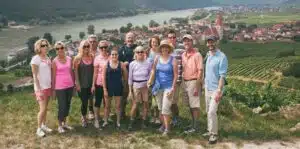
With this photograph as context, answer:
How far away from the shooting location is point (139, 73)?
4.72m

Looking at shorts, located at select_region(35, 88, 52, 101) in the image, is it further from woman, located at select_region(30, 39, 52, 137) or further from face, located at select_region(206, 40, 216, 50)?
face, located at select_region(206, 40, 216, 50)

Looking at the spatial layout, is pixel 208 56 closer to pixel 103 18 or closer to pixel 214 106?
pixel 214 106

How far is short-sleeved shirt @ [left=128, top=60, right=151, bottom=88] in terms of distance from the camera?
4.71m

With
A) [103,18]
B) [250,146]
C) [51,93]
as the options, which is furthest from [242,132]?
[103,18]

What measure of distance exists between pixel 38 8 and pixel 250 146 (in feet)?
315

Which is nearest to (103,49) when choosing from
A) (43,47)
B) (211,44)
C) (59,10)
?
(43,47)

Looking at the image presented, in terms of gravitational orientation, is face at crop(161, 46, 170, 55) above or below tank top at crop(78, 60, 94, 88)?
above

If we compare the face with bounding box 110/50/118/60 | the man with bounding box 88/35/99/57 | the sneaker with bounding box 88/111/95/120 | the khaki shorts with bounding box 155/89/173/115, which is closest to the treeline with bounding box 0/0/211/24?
the sneaker with bounding box 88/111/95/120

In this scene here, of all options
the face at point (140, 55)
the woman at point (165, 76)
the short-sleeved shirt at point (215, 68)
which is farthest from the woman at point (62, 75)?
the short-sleeved shirt at point (215, 68)

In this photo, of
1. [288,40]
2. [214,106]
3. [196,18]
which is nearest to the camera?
[214,106]

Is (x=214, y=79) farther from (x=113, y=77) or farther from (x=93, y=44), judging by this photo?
(x=93, y=44)

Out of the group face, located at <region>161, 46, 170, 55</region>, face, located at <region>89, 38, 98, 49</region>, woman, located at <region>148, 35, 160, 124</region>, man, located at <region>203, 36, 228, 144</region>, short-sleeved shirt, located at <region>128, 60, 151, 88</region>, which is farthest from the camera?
face, located at <region>89, 38, 98, 49</region>

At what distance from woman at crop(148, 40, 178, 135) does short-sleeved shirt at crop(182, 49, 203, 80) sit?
216mm

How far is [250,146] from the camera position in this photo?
4531 millimetres
